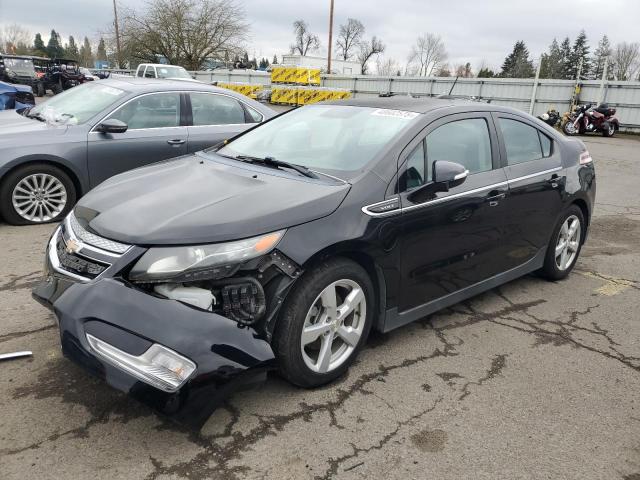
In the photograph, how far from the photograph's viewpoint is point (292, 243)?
254 cm

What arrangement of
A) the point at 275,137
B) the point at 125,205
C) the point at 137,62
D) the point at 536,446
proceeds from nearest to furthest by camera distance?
the point at 536,446, the point at 125,205, the point at 275,137, the point at 137,62

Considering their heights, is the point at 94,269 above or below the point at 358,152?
below

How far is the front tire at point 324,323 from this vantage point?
2580 millimetres

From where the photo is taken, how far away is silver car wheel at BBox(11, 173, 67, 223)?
5430 millimetres

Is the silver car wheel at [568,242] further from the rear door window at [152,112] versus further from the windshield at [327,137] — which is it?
the rear door window at [152,112]

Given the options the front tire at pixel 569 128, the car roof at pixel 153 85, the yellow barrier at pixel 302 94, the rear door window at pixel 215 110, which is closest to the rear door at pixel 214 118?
the rear door window at pixel 215 110

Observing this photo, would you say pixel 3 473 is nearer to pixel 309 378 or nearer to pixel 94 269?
pixel 94 269

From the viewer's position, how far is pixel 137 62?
4581 centimetres

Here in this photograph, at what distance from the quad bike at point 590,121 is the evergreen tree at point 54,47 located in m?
87.2

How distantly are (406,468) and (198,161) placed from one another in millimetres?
2302

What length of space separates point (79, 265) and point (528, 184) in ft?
10.4

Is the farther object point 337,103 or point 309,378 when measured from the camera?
point 337,103

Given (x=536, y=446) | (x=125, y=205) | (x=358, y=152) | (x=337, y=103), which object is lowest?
(x=536, y=446)

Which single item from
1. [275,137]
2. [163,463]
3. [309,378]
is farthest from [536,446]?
[275,137]
